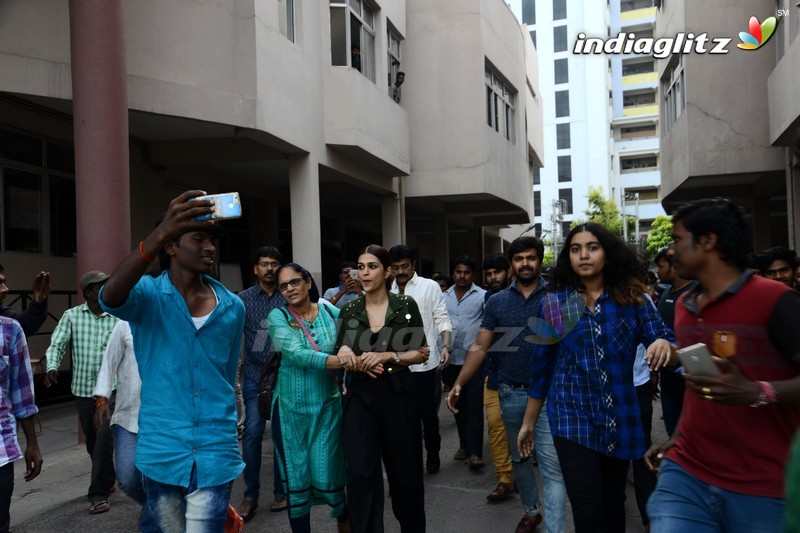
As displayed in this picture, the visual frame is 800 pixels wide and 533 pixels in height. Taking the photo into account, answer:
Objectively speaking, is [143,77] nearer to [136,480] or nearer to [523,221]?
[136,480]

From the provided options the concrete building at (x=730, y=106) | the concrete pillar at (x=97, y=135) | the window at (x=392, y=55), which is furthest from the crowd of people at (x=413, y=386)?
the window at (x=392, y=55)

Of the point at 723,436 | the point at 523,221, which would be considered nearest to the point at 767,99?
the point at 523,221

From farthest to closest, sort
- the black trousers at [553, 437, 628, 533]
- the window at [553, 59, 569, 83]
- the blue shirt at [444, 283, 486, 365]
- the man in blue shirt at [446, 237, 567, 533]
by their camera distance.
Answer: the window at [553, 59, 569, 83]
the blue shirt at [444, 283, 486, 365]
the man in blue shirt at [446, 237, 567, 533]
the black trousers at [553, 437, 628, 533]

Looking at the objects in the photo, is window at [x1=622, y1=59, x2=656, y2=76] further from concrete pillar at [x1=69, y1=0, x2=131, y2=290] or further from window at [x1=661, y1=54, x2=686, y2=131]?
concrete pillar at [x1=69, y1=0, x2=131, y2=290]

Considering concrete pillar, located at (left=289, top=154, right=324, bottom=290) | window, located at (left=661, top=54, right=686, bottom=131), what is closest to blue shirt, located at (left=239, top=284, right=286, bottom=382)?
concrete pillar, located at (left=289, top=154, right=324, bottom=290)

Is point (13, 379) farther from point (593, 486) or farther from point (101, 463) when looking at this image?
point (593, 486)

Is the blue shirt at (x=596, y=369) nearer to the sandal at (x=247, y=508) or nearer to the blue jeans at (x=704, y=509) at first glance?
the blue jeans at (x=704, y=509)

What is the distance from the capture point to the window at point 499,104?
21.0 metres

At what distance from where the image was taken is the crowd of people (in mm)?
2812

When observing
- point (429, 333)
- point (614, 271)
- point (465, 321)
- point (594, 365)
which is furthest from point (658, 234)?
point (594, 365)

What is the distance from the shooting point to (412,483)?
474 centimetres

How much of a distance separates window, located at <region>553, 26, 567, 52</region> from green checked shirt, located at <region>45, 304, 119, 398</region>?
226ft

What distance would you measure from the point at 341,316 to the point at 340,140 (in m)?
10.2

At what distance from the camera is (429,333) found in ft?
24.8
